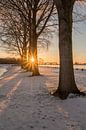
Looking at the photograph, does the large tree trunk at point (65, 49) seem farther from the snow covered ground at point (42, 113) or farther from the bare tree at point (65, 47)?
the snow covered ground at point (42, 113)

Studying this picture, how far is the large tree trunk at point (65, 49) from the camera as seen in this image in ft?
41.8

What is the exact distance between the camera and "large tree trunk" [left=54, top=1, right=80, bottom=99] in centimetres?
1274

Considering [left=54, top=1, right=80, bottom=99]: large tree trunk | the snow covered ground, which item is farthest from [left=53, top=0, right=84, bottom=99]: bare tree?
the snow covered ground

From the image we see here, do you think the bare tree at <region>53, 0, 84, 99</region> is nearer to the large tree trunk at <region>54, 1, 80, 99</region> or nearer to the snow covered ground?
the large tree trunk at <region>54, 1, 80, 99</region>

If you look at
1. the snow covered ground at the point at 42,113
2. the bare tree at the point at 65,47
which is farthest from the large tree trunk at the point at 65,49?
the snow covered ground at the point at 42,113

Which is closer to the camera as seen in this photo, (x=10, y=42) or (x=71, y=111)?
(x=71, y=111)

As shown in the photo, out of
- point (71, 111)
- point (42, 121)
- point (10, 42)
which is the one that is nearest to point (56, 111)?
point (71, 111)

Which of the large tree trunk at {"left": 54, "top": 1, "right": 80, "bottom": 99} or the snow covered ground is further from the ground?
the large tree trunk at {"left": 54, "top": 1, "right": 80, "bottom": 99}

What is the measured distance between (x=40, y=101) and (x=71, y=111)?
204 cm

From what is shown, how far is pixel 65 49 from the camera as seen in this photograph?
1274 centimetres

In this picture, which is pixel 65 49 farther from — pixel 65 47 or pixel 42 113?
pixel 42 113

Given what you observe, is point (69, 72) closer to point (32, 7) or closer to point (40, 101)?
point (40, 101)

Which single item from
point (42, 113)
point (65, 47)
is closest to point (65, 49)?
point (65, 47)

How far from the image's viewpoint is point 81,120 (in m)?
8.91
